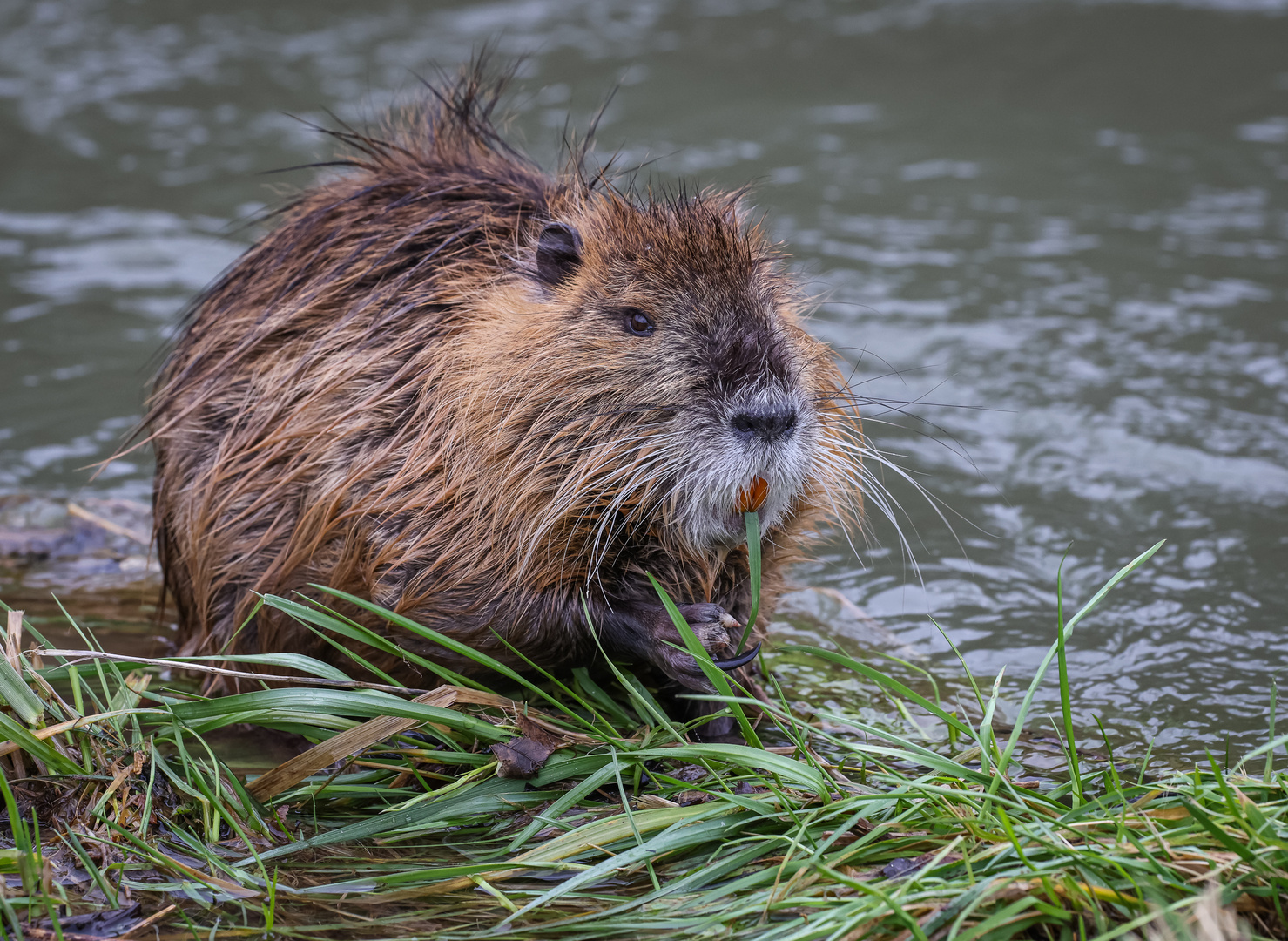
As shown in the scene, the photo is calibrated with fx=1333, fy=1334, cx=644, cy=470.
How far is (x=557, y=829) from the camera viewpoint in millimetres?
2428

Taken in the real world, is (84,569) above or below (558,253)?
below

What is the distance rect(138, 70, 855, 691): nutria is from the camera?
2490 mm

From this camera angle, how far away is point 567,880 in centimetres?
220

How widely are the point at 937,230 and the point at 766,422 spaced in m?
4.35

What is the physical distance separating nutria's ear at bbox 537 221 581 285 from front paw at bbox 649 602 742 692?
732 mm

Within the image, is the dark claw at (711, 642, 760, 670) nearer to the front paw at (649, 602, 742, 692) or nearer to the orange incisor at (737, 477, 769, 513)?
the front paw at (649, 602, 742, 692)

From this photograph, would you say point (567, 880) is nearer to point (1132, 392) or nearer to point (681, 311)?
point (681, 311)

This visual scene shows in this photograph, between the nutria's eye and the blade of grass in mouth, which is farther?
the nutria's eye

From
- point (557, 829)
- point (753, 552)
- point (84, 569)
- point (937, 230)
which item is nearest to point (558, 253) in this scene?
point (753, 552)

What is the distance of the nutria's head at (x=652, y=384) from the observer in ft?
7.92

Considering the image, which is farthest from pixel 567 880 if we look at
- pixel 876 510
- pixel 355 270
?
pixel 876 510

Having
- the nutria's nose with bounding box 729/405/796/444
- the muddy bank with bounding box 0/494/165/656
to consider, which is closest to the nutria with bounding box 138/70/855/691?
the nutria's nose with bounding box 729/405/796/444

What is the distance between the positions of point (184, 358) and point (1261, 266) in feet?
15.4

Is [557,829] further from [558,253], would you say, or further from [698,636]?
[558,253]
